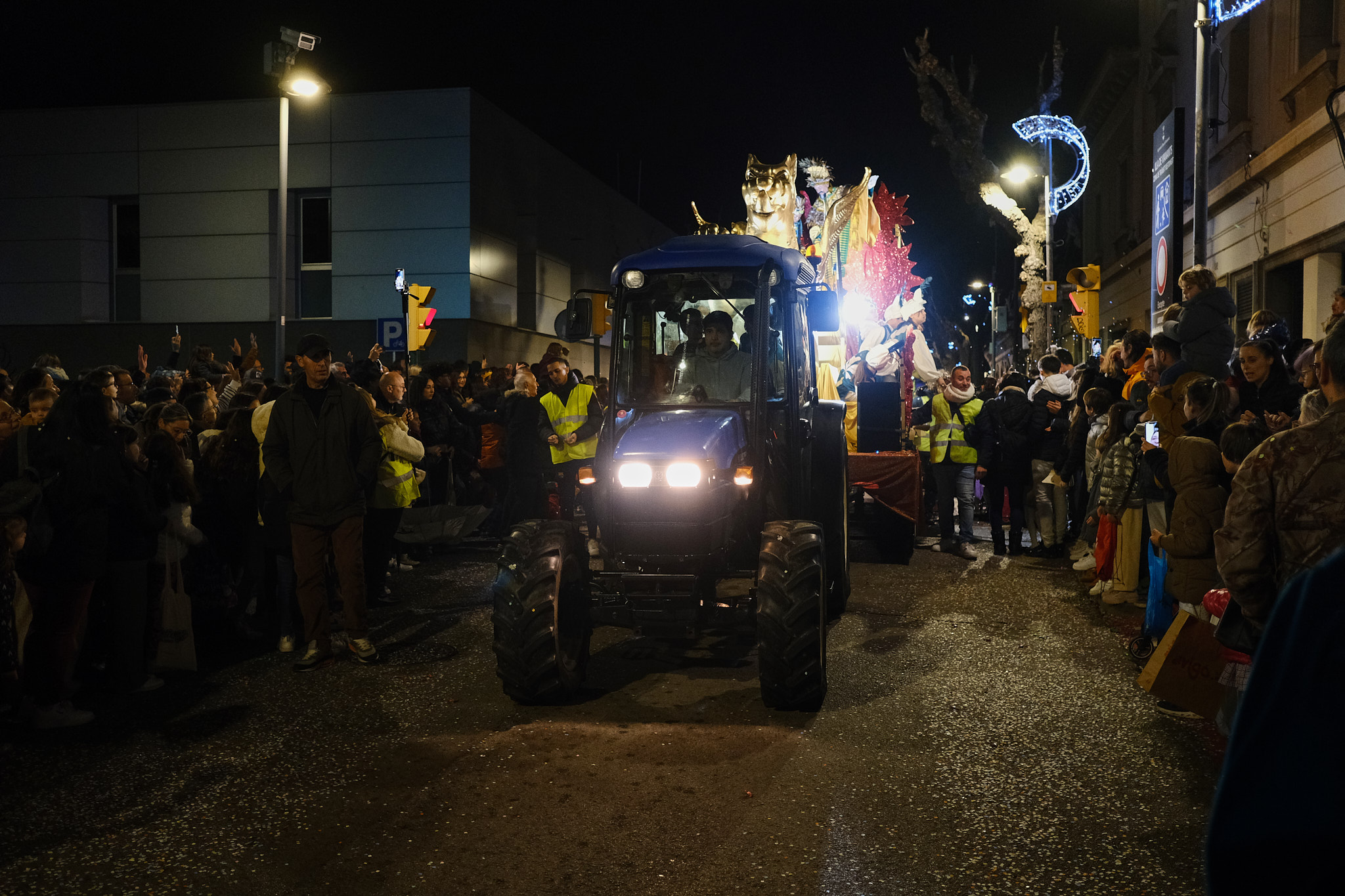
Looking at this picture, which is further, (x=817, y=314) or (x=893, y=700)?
(x=817, y=314)

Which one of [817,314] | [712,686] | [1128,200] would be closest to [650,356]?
[817,314]

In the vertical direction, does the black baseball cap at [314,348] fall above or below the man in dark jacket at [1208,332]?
below

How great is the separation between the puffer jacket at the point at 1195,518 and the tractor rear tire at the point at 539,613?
10.3ft

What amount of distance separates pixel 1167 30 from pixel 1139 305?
20.6 ft

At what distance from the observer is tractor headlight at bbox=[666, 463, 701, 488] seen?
19.0 ft

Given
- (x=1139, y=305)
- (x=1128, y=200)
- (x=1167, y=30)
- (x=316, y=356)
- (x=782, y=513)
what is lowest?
(x=782, y=513)

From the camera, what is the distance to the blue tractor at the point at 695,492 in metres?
5.68

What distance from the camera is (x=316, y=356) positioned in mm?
6812

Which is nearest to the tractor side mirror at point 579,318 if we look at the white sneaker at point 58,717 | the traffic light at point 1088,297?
the white sneaker at point 58,717

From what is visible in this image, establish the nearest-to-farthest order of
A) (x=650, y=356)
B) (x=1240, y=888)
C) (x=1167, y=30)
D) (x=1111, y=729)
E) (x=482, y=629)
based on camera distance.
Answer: (x=1240, y=888), (x=1111, y=729), (x=650, y=356), (x=482, y=629), (x=1167, y=30)

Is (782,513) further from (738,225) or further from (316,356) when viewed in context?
(738,225)

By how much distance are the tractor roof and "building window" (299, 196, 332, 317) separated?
1941 centimetres

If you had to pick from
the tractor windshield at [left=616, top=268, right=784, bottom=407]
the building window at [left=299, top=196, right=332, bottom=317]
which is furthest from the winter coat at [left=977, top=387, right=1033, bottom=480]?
the building window at [left=299, top=196, right=332, bottom=317]

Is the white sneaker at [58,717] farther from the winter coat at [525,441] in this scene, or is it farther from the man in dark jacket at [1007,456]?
the man in dark jacket at [1007,456]
